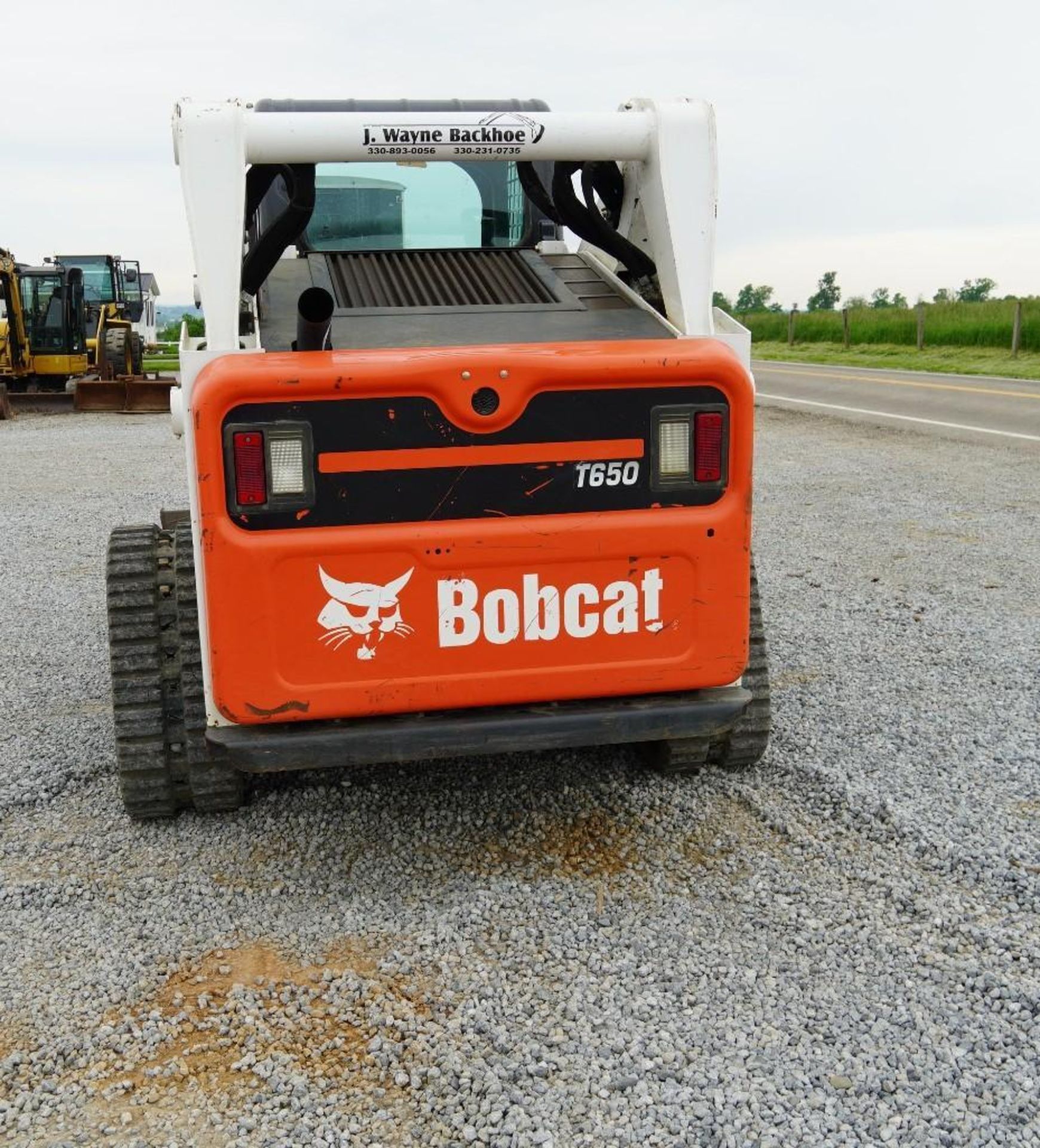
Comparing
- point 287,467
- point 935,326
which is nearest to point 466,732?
point 287,467

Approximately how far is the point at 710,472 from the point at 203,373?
1.32 m

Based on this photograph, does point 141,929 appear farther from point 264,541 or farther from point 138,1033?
point 264,541

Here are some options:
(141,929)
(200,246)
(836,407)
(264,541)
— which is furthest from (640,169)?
(836,407)

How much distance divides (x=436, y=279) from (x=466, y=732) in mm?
1874

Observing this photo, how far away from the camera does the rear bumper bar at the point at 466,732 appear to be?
3072mm

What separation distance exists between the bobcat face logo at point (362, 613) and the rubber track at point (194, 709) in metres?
0.61

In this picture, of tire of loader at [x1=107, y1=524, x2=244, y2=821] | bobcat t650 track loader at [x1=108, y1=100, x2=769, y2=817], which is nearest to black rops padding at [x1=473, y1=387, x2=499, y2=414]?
bobcat t650 track loader at [x1=108, y1=100, x2=769, y2=817]

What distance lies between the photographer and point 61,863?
3.46m

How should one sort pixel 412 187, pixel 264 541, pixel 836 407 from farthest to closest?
pixel 836 407 → pixel 412 187 → pixel 264 541

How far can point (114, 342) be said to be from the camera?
21.8 meters

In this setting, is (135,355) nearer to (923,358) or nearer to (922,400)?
(922,400)

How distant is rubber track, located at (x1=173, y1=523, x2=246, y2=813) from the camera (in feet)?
11.5

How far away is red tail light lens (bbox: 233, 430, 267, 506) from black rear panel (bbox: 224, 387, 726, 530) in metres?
0.03

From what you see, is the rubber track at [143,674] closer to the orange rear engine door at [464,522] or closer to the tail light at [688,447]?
the orange rear engine door at [464,522]
